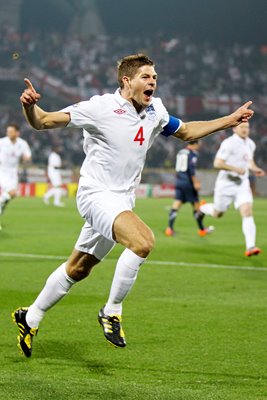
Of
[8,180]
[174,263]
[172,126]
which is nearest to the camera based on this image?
[172,126]

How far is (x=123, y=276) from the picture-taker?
6.66m

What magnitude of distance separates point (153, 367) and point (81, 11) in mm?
48424

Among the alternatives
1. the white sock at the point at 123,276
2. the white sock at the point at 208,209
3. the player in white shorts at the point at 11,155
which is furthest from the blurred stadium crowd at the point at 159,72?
the white sock at the point at 123,276

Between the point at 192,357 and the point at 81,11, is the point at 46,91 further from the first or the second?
the point at 192,357

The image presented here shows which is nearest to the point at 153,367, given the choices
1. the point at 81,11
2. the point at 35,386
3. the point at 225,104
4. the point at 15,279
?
the point at 35,386

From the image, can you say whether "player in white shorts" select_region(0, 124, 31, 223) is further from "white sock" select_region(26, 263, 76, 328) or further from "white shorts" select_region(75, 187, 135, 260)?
"white shorts" select_region(75, 187, 135, 260)

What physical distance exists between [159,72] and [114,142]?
142 ft

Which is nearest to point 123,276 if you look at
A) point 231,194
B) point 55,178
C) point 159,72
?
point 231,194

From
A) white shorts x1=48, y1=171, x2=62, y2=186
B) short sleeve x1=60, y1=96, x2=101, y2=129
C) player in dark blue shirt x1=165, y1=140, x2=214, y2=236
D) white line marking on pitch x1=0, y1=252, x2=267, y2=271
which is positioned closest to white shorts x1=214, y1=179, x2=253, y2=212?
white line marking on pitch x1=0, y1=252, x2=267, y2=271

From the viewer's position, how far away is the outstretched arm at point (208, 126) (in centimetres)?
759

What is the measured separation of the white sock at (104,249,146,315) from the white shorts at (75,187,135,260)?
0.22 meters

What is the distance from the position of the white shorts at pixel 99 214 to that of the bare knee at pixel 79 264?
58 millimetres

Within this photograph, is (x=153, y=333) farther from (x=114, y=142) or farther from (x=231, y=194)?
(x=231, y=194)

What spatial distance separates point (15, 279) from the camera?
38.4ft
